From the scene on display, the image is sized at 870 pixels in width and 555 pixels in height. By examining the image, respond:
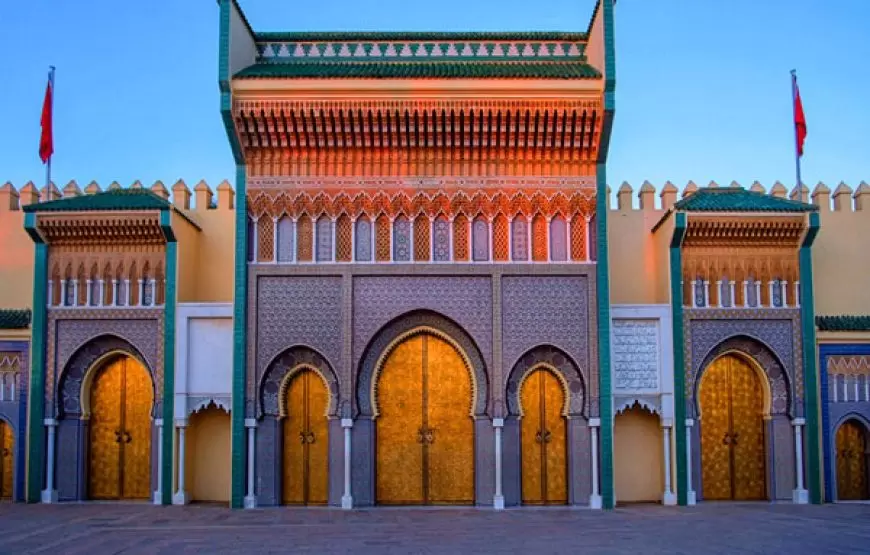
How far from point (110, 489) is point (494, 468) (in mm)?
5597

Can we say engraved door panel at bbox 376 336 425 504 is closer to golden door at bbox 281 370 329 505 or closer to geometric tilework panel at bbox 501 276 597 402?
golden door at bbox 281 370 329 505

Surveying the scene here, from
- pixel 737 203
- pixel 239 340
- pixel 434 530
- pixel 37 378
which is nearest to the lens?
pixel 434 530

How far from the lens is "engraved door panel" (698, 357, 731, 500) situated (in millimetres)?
13414

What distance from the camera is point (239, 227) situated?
43.1ft

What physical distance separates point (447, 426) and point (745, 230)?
16.9ft

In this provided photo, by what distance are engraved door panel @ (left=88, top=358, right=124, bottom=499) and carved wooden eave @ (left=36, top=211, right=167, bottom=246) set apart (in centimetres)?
180

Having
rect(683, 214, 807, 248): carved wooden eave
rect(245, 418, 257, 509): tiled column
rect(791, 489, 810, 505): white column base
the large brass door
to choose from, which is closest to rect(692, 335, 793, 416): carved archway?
the large brass door

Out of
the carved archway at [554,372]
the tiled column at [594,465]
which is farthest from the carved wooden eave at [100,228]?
the tiled column at [594,465]

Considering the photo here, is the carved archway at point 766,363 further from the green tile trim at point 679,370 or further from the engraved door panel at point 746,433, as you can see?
the green tile trim at point 679,370

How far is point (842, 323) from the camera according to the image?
1375cm

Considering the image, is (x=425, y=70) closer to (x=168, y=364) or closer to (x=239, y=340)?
(x=239, y=340)

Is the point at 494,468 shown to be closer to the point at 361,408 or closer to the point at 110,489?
the point at 361,408

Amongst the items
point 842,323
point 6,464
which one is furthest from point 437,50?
point 6,464

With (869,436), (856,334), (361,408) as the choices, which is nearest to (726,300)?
(856,334)
